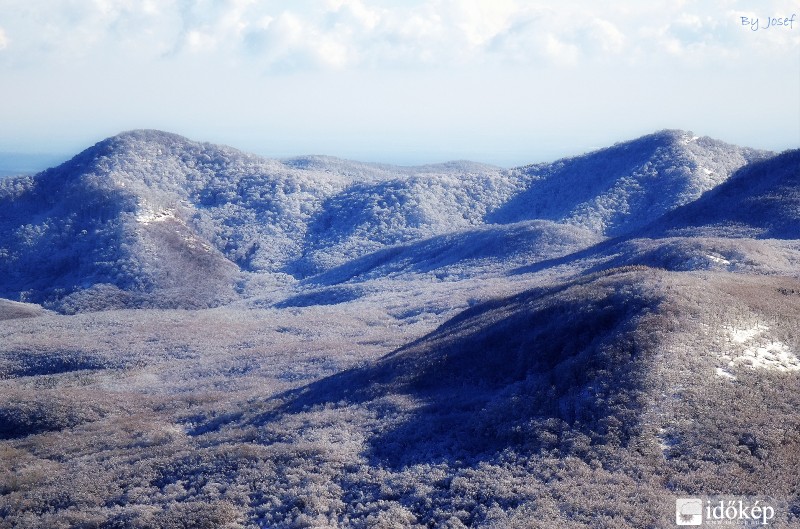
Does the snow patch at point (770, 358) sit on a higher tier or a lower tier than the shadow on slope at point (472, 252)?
higher

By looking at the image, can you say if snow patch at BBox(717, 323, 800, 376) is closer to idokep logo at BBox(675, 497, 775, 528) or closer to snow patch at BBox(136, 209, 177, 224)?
idokep logo at BBox(675, 497, 775, 528)

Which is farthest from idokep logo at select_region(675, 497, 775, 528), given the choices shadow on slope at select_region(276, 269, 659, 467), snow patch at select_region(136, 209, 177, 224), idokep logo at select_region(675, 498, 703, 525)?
snow patch at select_region(136, 209, 177, 224)

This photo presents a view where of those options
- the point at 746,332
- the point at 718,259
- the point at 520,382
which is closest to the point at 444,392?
the point at 520,382

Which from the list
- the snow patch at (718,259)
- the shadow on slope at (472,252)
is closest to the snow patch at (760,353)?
the snow patch at (718,259)

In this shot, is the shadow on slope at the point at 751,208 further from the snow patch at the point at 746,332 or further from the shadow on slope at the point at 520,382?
the snow patch at the point at 746,332

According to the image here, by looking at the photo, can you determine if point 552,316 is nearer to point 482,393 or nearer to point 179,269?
point 482,393

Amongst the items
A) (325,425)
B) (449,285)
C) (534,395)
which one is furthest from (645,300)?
(449,285)

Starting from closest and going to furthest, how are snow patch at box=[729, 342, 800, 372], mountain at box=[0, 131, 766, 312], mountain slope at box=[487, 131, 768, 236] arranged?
snow patch at box=[729, 342, 800, 372] < mountain at box=[0, 131, 766, 312] < mountain slope at box=[487, 131, 768, 236]
